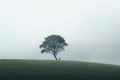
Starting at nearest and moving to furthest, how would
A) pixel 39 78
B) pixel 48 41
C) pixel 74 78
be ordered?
pixel 39 78
pixel 74 78
pixel 48 41

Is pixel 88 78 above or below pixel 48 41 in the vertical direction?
below

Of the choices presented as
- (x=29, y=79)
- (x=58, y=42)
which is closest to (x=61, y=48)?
(x=58, y=42)

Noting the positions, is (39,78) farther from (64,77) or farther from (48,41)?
(48,41)

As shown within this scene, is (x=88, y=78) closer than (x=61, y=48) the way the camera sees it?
Yes

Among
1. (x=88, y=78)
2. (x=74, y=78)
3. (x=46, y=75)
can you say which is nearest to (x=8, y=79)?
(x=46, y=75)

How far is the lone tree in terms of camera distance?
259 ft

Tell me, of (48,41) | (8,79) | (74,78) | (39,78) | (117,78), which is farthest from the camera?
(48,41)

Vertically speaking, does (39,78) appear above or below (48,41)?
below

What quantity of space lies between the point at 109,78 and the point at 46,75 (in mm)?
9383

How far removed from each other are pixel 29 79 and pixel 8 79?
2657 mm

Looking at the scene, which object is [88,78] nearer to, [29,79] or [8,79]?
[29,79]

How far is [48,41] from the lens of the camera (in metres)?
79.1

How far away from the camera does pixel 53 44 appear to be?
7919 centimetres

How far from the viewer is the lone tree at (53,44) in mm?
79000
